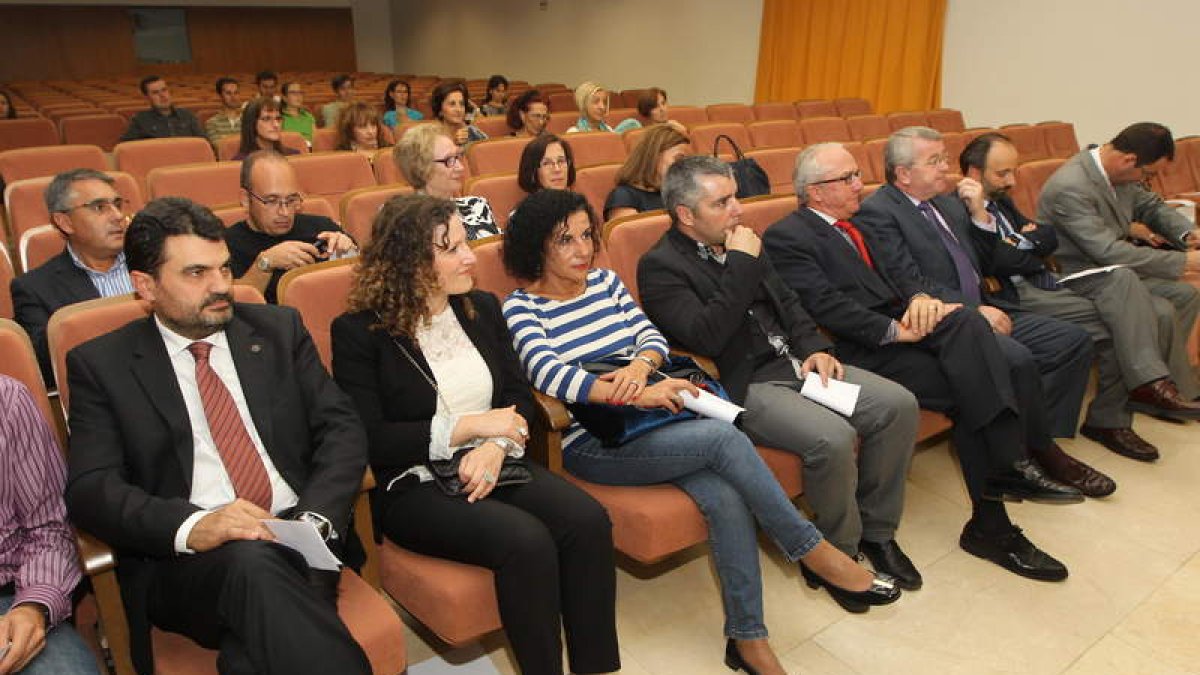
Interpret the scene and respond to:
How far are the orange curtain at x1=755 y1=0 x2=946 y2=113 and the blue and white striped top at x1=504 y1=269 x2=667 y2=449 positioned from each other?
23.1 ft

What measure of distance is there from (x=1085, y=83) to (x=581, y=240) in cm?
655

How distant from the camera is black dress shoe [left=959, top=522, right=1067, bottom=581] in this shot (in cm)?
229

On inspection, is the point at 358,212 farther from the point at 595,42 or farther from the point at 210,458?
the point at 595,42

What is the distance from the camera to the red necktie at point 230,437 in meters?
1.57

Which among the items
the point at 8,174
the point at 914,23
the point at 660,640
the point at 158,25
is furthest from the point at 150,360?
the point at 158,25

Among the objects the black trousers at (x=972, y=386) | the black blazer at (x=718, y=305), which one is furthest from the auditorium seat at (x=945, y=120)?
the black blazer at (x=718, y=305)

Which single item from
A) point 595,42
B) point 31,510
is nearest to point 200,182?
point 31,510

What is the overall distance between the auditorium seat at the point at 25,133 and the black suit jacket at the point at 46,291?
406 cm

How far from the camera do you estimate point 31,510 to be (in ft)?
4.81

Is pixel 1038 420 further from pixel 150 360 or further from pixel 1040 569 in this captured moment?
pixel 150 360

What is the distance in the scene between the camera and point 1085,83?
680 centimetres

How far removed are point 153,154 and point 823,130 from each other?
4479 mm

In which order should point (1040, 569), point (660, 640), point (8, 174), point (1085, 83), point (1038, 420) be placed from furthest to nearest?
point (1085, 83)
point (8, 174)
point (1038, 420)
point (1040, 569)
point (660, 640)

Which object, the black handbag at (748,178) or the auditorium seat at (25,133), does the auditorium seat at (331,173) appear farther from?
the auditorium seat at (25,133)
